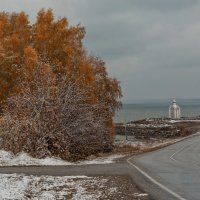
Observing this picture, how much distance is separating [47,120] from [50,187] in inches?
574

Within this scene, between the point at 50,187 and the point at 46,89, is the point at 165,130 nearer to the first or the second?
the point at 46,89

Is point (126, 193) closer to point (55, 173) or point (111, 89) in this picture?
point (55, 173)

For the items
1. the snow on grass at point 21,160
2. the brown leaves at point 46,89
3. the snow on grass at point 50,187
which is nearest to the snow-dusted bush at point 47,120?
the brown leaves at point 46,89

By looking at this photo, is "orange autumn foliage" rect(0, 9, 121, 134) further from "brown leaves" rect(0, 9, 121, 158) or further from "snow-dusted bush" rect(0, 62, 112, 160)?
"snow-dusted bush" rect(0, 62, 112, 160)

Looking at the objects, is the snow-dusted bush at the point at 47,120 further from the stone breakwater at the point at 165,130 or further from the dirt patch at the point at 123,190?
the stone breakwater at the point at 165,130

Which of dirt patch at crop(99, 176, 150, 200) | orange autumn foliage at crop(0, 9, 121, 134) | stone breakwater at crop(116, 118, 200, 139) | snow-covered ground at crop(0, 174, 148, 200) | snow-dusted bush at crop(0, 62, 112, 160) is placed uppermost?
orange autumn foliage at crop(0, 9, 121, 134)

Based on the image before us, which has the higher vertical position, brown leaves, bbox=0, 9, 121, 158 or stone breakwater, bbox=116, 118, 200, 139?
brown leaves, bbox=0, 9, 121, 158

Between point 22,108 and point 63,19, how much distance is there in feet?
36.0

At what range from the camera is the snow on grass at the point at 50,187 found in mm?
13696

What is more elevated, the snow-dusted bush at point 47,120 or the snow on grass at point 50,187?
the snow-dusted bush at point 47,120

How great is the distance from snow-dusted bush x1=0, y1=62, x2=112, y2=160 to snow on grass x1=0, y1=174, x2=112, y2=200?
10504 mm

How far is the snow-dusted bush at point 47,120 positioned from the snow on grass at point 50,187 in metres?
10.5

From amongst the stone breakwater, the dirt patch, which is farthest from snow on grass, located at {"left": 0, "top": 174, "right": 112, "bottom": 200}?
the stone breakwater

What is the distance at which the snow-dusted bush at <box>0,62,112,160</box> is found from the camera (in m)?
28.3
